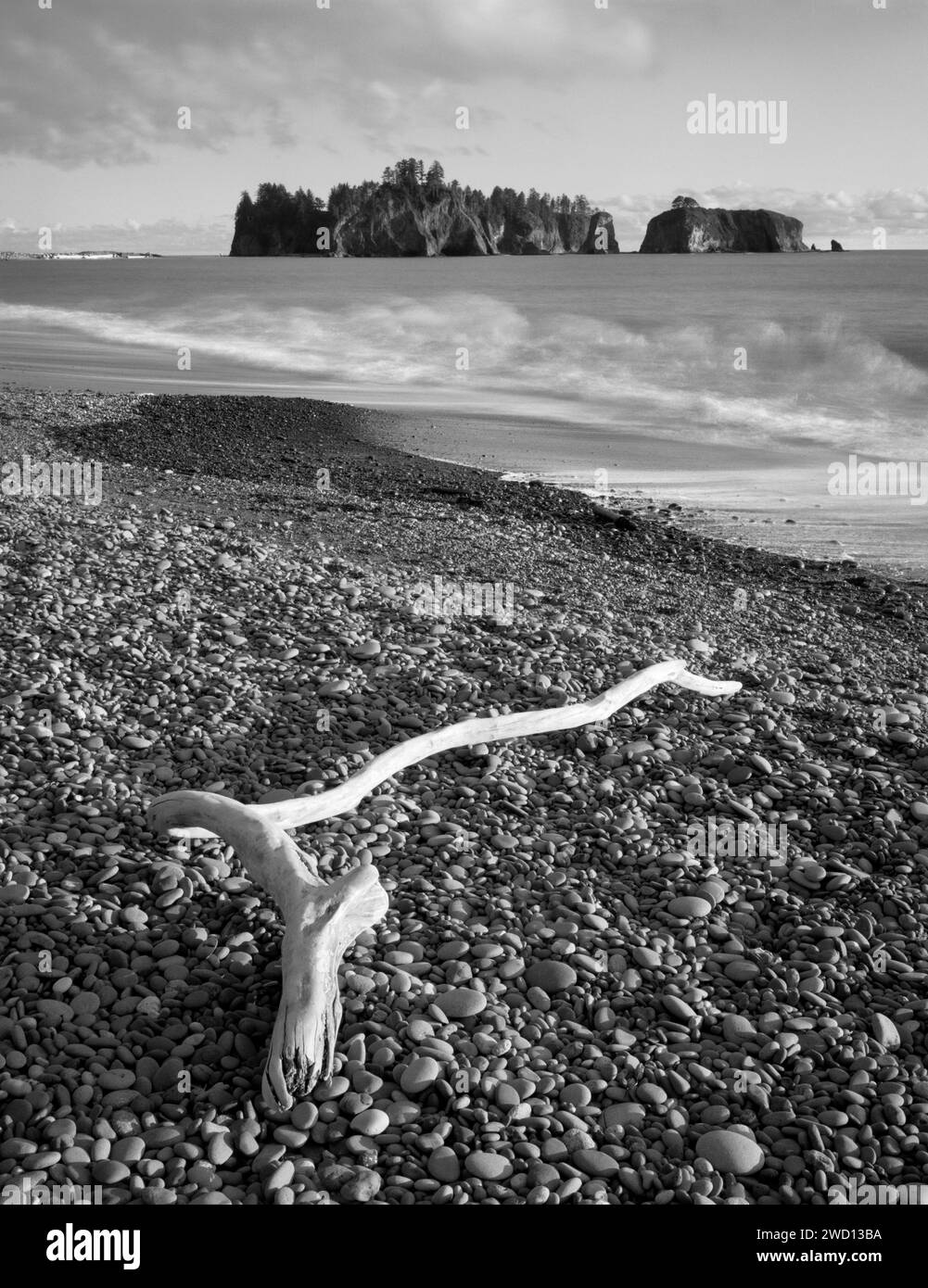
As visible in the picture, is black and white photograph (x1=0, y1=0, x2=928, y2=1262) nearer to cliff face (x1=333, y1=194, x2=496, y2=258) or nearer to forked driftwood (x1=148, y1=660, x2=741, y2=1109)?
forked driftwood (x1=148, y1=660, x2=741, y2=1109)

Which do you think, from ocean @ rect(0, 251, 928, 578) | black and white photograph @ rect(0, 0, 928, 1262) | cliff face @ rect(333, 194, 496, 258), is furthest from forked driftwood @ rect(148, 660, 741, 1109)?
cliff face @ rect(333, 194, 496, 258)

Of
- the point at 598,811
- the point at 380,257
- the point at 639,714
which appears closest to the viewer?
Result: the point at 598,811

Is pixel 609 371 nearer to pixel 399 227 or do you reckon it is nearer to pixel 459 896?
pixel 459 896

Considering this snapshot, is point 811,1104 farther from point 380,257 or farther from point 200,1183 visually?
point 380,257

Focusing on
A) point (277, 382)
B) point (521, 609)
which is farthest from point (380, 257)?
point (521, 609)

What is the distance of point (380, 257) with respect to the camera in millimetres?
115000

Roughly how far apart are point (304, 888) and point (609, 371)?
30.0 metres

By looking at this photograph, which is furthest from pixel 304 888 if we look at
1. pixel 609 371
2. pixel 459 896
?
pixel 609 371

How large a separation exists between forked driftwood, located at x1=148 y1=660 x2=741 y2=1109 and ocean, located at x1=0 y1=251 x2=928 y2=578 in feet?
26.7

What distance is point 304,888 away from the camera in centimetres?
388

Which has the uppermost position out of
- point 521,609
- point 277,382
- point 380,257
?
point 380,257

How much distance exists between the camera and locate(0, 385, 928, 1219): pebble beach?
3.24m

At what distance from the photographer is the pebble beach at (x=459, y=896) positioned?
324cm

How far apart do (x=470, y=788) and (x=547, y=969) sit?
1470mm
